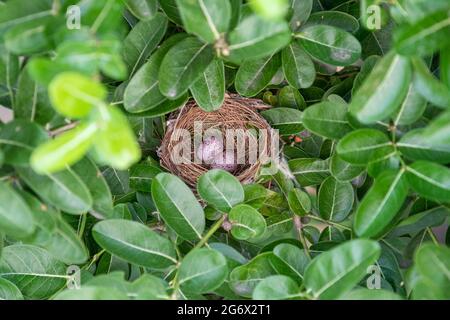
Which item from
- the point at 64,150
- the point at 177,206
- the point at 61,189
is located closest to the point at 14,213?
the point at 61,189

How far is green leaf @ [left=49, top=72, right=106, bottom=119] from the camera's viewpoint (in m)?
0.45

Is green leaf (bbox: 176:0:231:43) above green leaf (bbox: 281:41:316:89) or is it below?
above

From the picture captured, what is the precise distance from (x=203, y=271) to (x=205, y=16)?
0.33m

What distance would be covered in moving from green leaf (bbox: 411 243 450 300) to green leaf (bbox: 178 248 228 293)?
9.6 inches

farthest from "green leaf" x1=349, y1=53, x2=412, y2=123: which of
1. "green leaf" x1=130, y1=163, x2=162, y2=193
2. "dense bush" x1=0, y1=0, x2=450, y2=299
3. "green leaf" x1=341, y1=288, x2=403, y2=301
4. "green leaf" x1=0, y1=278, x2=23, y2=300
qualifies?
"green leaf" x1=0, y1=278, x2=23, y2=300

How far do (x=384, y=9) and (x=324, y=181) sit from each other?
0.96 feet

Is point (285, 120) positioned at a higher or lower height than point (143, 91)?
lower

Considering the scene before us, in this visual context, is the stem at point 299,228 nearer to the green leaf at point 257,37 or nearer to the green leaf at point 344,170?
the green leaf at point 344,170

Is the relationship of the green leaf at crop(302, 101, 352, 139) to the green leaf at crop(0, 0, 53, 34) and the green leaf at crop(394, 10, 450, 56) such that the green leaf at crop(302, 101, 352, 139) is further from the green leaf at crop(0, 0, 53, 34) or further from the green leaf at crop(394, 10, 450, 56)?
the green leaf at crop(0, 0, 53, 34)

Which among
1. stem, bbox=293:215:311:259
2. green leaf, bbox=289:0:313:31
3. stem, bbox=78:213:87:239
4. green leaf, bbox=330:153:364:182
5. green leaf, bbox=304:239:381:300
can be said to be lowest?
stem, bbox=293:215:311:259

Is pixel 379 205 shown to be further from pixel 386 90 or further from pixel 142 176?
pixel 142 176

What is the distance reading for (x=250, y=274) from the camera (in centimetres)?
78

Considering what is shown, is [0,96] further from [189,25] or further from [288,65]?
[288,65]

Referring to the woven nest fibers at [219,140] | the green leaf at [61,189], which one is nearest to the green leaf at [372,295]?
the green leaf at [61,189]
